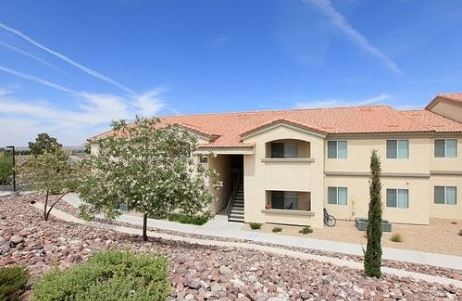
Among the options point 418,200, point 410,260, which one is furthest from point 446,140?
point 410,260

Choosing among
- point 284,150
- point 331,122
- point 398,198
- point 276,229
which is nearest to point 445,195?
point 398,198

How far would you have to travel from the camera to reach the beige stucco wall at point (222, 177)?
23903 mm

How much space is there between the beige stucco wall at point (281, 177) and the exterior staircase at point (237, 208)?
26.8 inches

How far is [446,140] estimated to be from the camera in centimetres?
2239

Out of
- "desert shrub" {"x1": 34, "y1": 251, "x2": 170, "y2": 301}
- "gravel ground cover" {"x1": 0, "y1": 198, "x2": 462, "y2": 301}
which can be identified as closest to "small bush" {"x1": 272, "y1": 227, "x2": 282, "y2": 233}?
"gravel ground cover" {"x1": 0, "y1": 198, "x2": 462, "y2": 301}

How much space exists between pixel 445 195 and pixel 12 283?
25.7m

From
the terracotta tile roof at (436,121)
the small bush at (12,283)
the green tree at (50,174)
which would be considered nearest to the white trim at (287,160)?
the terracotta tile roof at (436,121)

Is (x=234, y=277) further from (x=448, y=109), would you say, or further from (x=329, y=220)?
(x=448, y=109)

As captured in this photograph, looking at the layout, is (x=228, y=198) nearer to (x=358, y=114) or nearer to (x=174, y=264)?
(x=358, y=114)

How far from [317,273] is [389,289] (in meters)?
2.13

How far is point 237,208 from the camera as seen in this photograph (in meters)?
23.6

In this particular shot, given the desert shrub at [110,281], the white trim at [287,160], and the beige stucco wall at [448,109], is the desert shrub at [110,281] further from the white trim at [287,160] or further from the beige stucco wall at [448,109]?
the beige stucco wall at [448,109]

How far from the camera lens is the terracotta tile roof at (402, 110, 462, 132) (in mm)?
22203

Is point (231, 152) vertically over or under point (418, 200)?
over
